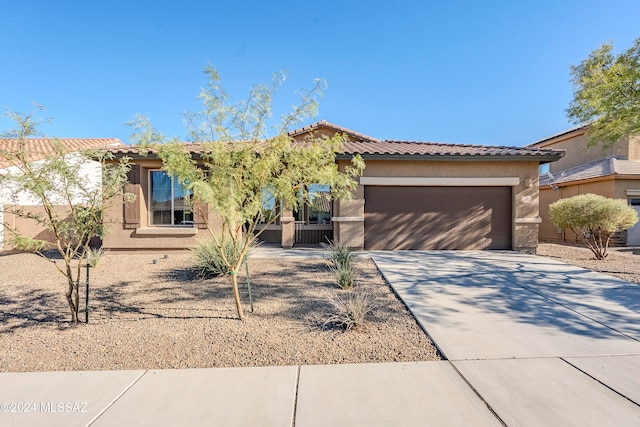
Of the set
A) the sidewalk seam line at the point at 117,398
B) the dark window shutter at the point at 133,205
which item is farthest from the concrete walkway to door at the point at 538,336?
the dark window shutter at the point at 133,205

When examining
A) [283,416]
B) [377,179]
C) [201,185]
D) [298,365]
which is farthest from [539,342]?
[377,179]

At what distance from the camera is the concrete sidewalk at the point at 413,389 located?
2736 millimetres

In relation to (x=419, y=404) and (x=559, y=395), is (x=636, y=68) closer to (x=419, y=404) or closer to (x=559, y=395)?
(x=559, y=395)

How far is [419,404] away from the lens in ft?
9.46

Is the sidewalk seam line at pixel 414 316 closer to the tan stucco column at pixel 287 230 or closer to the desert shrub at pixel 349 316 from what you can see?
the desert shrub at pixel 349 316

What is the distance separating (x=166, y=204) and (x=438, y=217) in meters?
9.95

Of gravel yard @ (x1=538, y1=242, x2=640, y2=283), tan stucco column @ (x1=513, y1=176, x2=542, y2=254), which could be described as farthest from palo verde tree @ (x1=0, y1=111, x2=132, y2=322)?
tan stucco column @ (x1=513, y1=176, x2=542, y2=254)

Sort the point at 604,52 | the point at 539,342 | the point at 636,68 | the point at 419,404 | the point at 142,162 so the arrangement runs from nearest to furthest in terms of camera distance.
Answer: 1. the point at 419,404
2. the point at 539,342
3. the point at 636,68
4. the point at 604,52
5. the point at 142,162

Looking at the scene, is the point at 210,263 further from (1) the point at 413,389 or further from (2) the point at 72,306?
(1) the point at 413,389

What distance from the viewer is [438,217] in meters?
11.5

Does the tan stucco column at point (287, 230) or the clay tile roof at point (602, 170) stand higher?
the clay tile roof at point (602, 170)

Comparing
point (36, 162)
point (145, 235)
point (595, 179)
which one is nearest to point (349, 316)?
point (36, 162)

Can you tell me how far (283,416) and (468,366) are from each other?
6.99 ft

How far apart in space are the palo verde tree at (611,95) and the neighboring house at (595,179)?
451 centimetres
